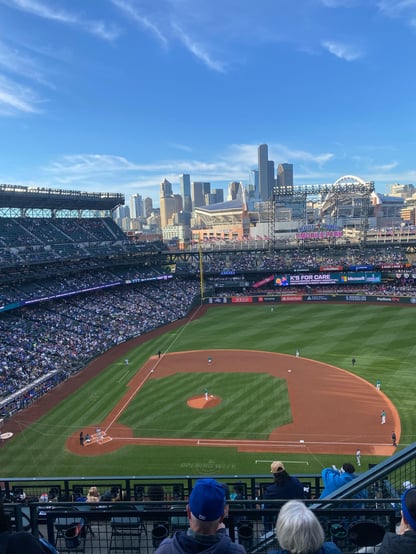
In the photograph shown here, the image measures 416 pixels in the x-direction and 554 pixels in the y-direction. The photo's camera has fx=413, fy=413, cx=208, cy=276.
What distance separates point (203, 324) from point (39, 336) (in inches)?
805

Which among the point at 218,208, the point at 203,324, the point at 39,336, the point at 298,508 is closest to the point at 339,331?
the point at 203,324

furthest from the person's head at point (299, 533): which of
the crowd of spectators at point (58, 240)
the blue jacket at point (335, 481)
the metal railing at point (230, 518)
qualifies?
the crowd of spectators at point (58, 240)

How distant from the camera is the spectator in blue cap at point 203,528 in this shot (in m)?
3.09

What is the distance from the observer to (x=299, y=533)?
117 inches

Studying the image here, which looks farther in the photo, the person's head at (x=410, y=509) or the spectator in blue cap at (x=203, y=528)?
the person's head at (x=410, y=509)

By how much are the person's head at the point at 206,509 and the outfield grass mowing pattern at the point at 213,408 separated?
2233 cm

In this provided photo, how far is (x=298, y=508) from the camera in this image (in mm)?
3123

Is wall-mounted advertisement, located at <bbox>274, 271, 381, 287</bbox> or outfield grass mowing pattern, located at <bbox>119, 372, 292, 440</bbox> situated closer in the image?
outfield grass mowing pattern, located at <bbox>119, 372, 292, 440</bbox>

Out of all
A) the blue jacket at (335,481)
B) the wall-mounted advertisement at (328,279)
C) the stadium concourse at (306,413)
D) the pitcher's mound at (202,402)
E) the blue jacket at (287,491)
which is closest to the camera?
the blue jacket at (287,491)

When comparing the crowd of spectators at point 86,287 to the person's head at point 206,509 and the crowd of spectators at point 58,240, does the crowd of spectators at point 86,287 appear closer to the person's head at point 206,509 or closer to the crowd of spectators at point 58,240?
the crowd of spectators at point 58,240

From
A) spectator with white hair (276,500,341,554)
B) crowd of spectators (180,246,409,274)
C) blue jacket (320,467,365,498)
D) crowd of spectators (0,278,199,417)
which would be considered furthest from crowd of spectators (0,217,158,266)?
spectator with white hair (276,500,341,554)

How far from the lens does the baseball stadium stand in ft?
21.6

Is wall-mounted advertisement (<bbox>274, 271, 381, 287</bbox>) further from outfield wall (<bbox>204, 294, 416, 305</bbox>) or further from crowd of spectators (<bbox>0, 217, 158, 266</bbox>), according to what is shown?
crowd of spectators (<bbox>0, 217, 158, 266</bbox>)

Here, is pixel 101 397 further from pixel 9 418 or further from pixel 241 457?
pixel 241 457
